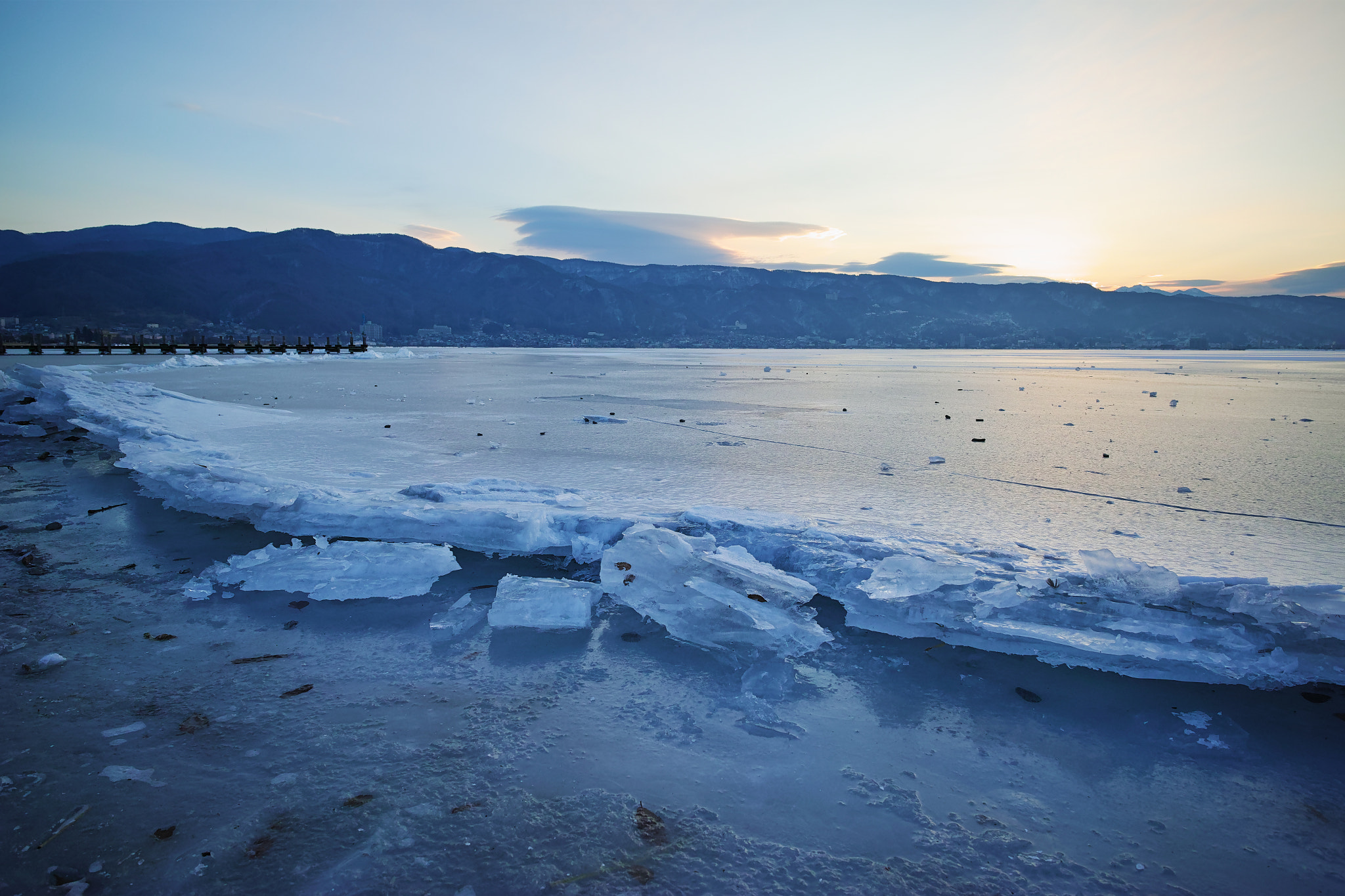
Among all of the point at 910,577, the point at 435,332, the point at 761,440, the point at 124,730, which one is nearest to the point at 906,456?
the point at 761,440

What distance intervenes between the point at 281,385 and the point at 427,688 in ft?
71.6

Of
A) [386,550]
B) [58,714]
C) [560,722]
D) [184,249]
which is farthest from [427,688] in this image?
[184,249]

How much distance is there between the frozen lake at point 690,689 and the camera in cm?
223

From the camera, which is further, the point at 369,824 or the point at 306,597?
the point at 306,597

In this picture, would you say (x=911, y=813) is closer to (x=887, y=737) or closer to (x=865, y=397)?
(x=887, y=737)

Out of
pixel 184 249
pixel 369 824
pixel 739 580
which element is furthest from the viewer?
pixel 184 249

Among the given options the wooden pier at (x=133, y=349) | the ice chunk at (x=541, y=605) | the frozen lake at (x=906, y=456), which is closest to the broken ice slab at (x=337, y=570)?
the ice chunk at (x=541, y=605)

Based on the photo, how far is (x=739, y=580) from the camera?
4168 millimetres

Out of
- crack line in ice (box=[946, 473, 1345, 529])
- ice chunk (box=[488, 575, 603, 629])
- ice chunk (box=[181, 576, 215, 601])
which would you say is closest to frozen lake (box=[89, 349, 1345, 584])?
crack line in ice (box=[946, 473, 1345, 529])

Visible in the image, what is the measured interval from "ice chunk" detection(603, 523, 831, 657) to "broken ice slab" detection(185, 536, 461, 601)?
1.39m

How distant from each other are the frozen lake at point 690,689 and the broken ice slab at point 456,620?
0.02 metres

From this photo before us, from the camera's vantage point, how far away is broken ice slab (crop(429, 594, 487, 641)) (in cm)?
394

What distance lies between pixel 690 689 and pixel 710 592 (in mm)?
759

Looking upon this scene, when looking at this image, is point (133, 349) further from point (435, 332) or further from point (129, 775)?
point (435, 332)
